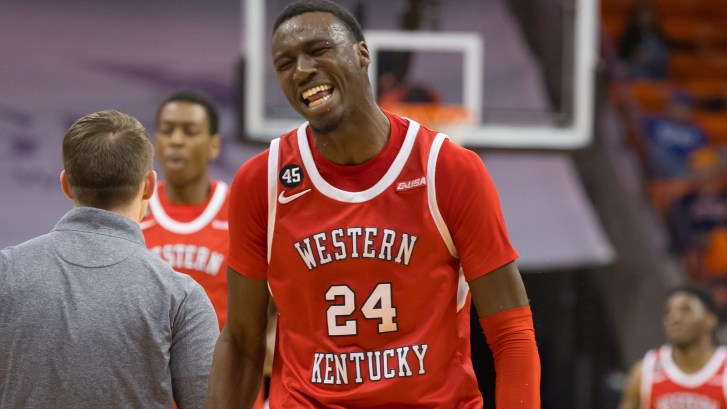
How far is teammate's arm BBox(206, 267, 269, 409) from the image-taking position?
9.93 ft

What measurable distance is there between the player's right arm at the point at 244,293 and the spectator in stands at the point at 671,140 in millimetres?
9014

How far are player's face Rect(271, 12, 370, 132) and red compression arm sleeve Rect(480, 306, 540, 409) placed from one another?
699 millimetres

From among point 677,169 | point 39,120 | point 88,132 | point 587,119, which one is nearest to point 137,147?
point 88,132

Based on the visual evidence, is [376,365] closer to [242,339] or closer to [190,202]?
[242,339]

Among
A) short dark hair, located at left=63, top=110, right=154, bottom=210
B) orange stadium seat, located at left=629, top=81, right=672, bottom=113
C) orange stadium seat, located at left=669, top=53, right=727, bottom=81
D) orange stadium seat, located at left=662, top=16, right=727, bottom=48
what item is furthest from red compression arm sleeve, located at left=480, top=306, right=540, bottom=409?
orange stadium seat, located at left=662, top=16, right=727, bottom=48

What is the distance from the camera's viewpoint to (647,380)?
8086 mm

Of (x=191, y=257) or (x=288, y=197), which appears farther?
(x=191, y=257)

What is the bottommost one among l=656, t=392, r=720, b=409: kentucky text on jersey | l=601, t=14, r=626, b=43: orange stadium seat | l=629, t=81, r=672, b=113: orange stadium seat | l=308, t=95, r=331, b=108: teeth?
l=656, t=392, r=720, b=409: kentucky text on jersey

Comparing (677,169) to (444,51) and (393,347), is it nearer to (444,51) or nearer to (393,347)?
(444,51)

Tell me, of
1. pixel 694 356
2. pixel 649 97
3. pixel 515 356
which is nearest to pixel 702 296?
pixel 694 356

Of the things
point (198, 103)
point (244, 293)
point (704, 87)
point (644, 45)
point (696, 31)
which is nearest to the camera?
point (244, 293)

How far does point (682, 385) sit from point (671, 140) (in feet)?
15.2

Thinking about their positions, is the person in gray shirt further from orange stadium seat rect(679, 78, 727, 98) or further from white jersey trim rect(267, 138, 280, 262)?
orange stadium seat rect(679, 78, 727, 98)

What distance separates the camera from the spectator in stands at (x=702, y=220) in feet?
35.8
